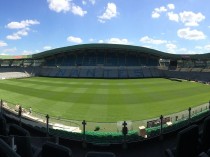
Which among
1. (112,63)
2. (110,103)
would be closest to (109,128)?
(110,103)

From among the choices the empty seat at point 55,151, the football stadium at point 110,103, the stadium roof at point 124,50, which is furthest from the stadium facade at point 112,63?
the empty seat at point 55,151

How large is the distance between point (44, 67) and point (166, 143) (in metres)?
73.5

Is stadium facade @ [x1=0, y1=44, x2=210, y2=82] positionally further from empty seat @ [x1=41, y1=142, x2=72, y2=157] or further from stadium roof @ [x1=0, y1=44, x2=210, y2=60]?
empty seat @ [x1=41, y1=142, x2=72, y2=157]

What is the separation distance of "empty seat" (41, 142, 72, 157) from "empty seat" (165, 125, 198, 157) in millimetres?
2455

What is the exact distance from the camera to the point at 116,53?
75438 millimetres

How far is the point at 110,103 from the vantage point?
2542 centimetres

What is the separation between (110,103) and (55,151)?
21.1 metres

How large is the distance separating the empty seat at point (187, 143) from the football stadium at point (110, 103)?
481 cm

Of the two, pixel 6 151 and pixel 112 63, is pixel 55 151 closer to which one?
pixel 6 151

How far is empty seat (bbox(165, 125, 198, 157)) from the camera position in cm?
538

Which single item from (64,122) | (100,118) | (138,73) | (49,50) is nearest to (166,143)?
(64,122)

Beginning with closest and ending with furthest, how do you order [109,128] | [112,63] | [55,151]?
[55,151]
[109,128]
[112,63]

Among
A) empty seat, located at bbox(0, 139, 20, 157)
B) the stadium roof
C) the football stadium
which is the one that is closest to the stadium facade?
the stadium roof

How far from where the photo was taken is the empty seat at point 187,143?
17.6ft
